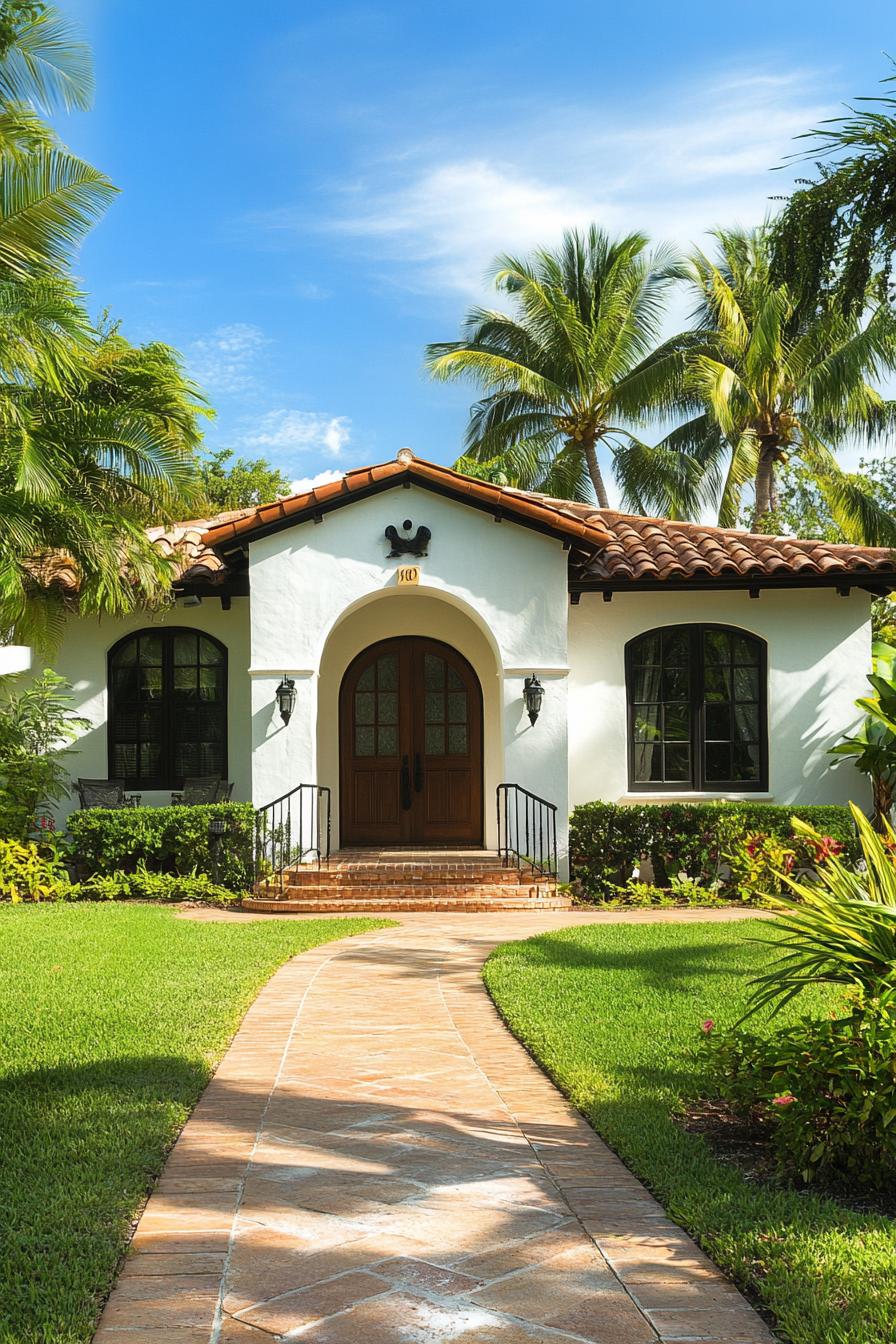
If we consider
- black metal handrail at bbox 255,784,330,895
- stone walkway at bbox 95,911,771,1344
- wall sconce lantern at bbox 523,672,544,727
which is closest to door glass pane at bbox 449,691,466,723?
wall sconce lantern at bbox 523,672,544,727

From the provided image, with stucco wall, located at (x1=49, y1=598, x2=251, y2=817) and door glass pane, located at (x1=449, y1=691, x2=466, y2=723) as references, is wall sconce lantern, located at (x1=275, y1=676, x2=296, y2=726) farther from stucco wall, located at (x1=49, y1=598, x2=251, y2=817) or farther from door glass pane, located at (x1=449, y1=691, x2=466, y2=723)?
door glass pane, located at (x1=449, y1=691, x2=466, y2=723)

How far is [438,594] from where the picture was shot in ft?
47.0

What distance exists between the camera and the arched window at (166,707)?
15.6 meters

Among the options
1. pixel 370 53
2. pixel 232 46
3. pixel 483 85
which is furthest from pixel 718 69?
pixel 232 46

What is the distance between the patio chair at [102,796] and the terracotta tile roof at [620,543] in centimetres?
349

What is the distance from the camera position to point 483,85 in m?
12.2

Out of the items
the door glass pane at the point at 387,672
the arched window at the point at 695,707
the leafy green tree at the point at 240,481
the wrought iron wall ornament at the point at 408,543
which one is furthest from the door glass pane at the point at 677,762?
the leafy green tree at the point at 240,481

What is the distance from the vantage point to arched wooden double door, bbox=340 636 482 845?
53.1 ft

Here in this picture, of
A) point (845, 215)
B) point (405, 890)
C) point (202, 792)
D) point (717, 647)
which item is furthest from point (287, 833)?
point (845, 215)

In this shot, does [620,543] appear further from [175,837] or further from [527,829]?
[175,837]

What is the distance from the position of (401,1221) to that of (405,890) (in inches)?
359

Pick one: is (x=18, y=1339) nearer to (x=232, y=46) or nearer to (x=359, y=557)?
(x=359, y=557)

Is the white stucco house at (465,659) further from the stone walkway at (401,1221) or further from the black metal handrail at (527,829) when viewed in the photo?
the stone walkway at (401,1221)

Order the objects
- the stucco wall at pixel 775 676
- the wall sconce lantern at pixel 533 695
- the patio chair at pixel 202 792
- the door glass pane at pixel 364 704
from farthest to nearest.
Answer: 1. the door glass pane at pixel 364 704
2. the stucco wall at pixel 775 676
3. the patio chair at pixel 202 792
4. the wall sconce lantern at pixel 533 695
